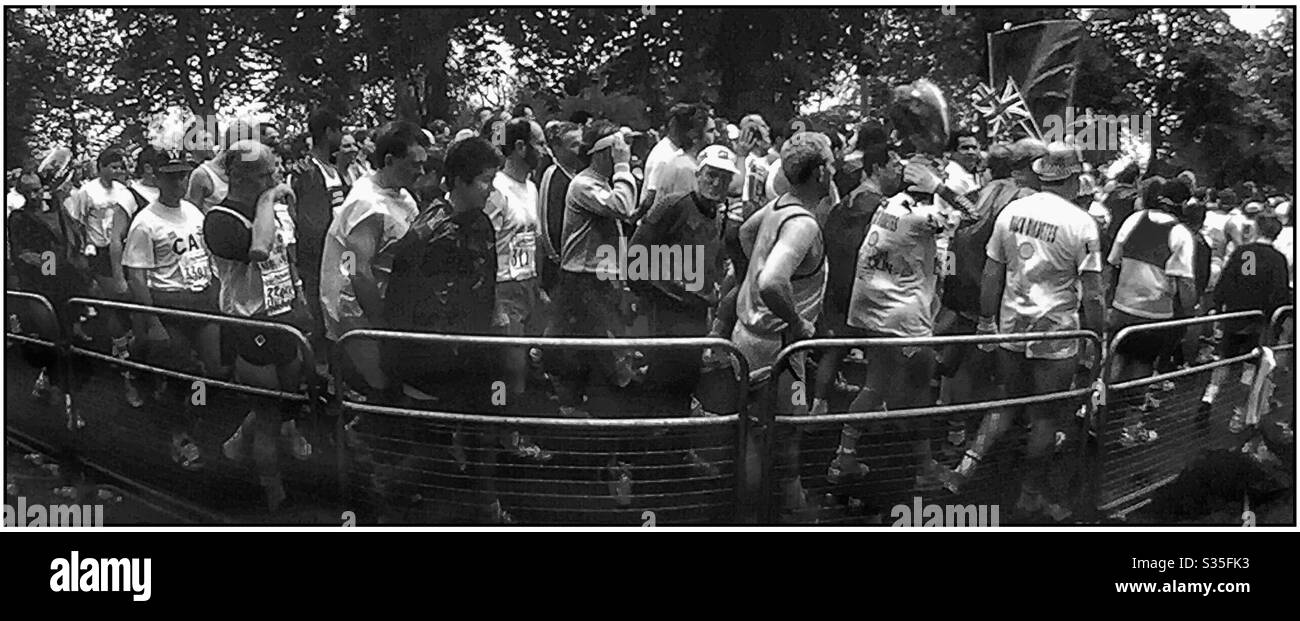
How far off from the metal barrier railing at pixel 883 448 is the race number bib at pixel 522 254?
85 centimetres

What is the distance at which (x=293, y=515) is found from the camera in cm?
352

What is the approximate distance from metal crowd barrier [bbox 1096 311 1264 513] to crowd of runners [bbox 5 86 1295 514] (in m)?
0.05

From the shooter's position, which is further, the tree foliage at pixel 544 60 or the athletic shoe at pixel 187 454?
the athletic shoe at pixel 187 454

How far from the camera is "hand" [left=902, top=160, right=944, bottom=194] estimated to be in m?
3.58

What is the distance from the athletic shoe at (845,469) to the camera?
3.47 meters

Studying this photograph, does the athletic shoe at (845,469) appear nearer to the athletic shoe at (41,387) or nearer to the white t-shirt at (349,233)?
the white t-shirt at (349,233)

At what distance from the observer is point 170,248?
359 centimetres

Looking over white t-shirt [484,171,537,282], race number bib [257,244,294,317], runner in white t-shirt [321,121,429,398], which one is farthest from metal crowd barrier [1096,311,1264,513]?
race number bib [257,244,294,317]

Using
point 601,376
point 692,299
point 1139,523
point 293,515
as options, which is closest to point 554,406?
point 601,376

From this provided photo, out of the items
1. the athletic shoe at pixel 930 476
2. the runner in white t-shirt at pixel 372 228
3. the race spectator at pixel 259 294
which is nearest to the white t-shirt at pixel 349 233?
the runner in white t-shirt at pixel 372 228

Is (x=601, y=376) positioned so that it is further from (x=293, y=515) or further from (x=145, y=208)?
(x=145, y=208)

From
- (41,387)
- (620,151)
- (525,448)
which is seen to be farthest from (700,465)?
(41,387)

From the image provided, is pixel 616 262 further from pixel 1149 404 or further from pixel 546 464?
pixel 1149 404
